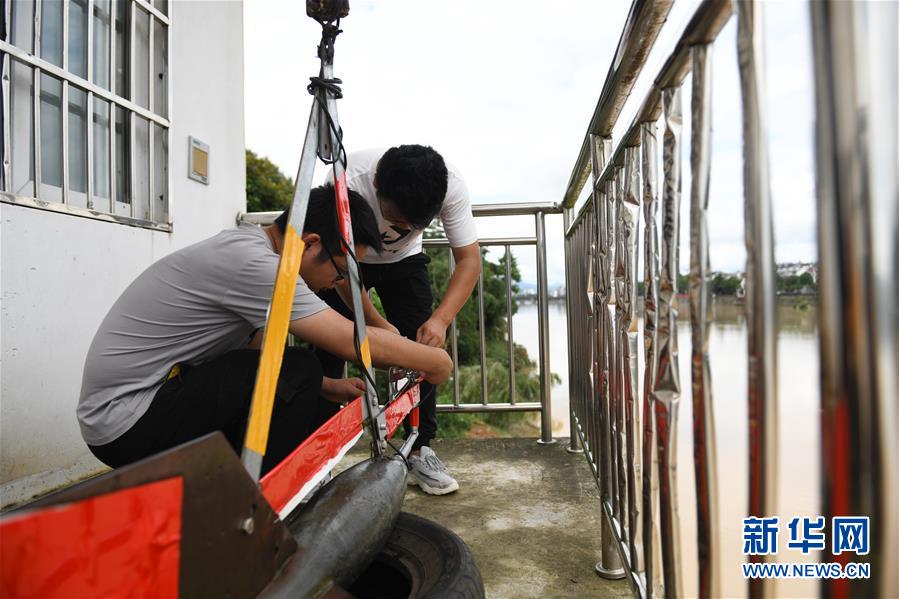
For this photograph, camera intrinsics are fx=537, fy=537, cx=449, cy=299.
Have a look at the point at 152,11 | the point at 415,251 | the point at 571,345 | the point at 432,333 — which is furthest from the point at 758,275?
the point at 152,11

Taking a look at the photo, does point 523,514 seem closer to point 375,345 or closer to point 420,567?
point 420,567

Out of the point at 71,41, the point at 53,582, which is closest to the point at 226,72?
the point at 71,41

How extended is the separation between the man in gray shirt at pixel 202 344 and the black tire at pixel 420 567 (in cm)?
37

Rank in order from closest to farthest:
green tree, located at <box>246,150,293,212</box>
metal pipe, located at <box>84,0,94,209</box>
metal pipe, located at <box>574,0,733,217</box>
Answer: metal pipe, located at <box>574,0,733,217</box> < metal pipe, located at <box>84,0,94,209</box> < green tree, located at <box>246,150,293,212</box>

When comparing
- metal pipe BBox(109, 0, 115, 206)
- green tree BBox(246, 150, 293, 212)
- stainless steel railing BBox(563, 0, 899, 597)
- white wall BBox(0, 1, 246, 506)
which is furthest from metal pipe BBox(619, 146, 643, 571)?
green tree BBox(246, 150, 293, 212)

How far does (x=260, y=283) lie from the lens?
1.27 metres

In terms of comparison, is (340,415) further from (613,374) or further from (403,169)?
(403,169)

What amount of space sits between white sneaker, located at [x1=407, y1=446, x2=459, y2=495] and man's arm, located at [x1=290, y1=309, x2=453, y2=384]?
1.93 feet

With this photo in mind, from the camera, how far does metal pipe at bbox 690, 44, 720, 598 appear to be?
655 millimetres

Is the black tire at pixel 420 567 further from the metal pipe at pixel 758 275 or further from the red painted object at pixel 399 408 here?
the metal pipe at pixel 758 275

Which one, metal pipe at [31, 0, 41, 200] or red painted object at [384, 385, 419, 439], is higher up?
metal pipe at [31, 0, 41, 200]

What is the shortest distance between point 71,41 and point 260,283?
1.54 m

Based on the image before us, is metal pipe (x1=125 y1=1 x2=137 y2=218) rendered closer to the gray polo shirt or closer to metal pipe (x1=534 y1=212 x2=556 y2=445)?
the gray polo shirt

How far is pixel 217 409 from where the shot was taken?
4.32 feet
